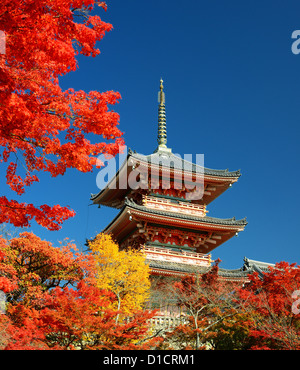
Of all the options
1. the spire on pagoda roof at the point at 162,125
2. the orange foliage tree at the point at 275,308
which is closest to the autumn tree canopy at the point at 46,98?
the orange foliage tree at the point at 275,308

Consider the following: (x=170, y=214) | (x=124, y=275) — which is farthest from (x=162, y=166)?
(x=124, y=275)

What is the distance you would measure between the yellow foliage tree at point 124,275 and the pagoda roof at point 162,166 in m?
5.74

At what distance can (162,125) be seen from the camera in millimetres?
31672

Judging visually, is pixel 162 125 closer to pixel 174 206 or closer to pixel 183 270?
pixel 174 206

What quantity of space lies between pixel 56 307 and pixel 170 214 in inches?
432

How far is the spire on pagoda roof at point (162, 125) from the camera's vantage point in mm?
29391

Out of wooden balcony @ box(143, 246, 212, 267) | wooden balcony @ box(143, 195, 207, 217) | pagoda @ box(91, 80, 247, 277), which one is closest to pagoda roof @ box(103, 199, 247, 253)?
pagoda @ box(91, 80, 247, 277)

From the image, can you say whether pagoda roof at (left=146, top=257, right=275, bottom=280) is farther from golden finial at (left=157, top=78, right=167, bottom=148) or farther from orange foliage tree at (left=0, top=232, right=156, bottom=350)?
golden finial at (left=157, top=78, right=167, bottom=148)

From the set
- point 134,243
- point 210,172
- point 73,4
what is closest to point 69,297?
point 73,4

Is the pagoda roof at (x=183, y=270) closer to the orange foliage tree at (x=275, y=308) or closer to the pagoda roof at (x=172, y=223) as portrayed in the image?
the pagoda roof at (x=172, y=223)

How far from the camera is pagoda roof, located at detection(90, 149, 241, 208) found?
2392cm

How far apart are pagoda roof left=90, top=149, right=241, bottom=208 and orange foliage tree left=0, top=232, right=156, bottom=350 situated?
751cm
